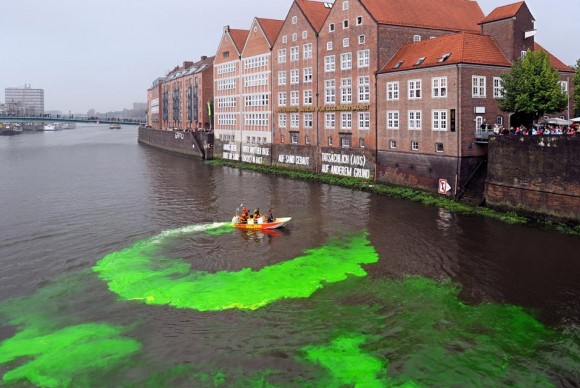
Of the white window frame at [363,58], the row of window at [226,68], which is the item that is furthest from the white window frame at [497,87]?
the row of window at [226,68]

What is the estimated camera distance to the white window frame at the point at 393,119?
55812 mm

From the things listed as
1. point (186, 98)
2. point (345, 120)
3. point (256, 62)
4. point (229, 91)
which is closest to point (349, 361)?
point (345, 120)

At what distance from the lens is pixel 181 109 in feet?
430

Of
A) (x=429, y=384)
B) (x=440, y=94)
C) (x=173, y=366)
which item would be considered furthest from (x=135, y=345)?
(x=440, y=94)

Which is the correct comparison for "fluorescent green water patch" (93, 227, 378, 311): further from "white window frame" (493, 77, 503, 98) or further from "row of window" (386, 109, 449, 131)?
"white window frame" (493, 77, 503, 98)

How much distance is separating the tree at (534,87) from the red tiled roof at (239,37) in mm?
54938

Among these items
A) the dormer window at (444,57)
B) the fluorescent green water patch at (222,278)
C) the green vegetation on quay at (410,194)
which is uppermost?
the dormer window at (444,57)

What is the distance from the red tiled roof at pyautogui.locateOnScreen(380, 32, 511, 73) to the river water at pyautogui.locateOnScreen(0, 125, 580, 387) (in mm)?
13967

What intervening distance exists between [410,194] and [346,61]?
66.7ft

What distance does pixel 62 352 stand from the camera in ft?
65.9

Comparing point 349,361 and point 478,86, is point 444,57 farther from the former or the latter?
point 349,361

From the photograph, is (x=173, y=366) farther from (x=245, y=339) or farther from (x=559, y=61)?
(x=559, y=61)

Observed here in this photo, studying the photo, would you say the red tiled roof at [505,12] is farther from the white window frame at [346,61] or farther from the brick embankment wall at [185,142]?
the brick embankment wall at [185,142]

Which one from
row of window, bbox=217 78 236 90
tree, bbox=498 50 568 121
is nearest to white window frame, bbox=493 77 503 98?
tree, bbox=498 50 568 121
